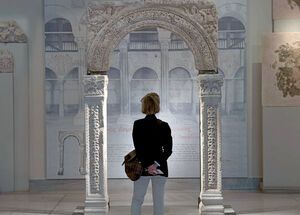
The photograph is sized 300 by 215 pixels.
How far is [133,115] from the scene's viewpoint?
36.7ft


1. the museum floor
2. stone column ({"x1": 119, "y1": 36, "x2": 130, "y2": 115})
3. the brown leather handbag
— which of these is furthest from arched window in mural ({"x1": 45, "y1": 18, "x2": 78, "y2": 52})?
the brown leather handbag

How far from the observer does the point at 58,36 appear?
11109 mm

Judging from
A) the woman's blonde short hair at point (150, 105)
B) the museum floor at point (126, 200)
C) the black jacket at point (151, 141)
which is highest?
the woman's blonde short hair at point (150, 105)

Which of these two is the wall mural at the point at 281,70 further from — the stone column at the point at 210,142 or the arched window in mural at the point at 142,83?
the stone column at the point at 210,142

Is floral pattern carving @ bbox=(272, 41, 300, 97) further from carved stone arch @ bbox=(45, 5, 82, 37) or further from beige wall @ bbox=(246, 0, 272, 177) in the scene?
carved stone arch @ bbox=(45, 5, 82, 37)

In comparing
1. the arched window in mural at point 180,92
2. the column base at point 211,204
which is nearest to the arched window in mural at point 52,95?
the arched window in mural at point 180,92

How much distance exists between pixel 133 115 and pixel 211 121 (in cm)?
279

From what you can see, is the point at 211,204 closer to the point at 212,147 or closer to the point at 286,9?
the point at 212,147

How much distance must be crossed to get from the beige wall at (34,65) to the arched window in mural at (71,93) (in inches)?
16.2

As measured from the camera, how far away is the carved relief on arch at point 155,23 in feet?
28.0

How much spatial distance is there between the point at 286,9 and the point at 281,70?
1048mm

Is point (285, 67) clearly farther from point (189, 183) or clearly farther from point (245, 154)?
point (189, 183)

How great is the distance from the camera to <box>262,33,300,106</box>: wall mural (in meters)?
10.9

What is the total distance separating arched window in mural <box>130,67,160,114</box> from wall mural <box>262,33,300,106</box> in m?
1.88
